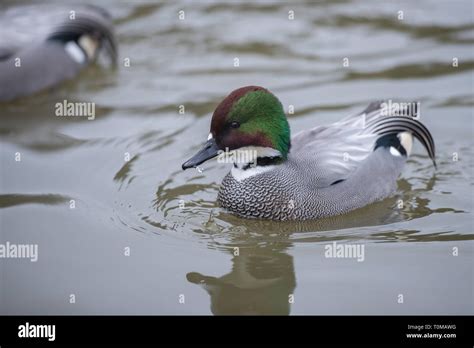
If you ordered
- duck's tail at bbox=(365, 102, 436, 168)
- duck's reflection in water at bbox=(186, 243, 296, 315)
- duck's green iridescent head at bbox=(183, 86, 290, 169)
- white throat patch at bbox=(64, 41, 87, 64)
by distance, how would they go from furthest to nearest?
white throat patch at bbox=(64, 41, 87, 64) → duck's tail at bbox=(365, 102, 436, 168) → duck's green iridescent head at bbox=(183, 86, 290, 169) → duck's reflection in water at bbox=(186, 243, 296, 315)

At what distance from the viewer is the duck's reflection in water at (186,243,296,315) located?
6.55 metres

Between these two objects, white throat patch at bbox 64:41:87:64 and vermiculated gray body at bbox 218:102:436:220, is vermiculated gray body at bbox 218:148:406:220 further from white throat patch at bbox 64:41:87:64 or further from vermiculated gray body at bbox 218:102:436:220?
white throat patch at bbox 64:41:87:64

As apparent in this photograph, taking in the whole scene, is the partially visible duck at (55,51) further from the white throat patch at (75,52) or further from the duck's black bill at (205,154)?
the duck's black bill at (205,154)

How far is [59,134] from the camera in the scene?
9.90 m

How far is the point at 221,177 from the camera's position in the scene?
8766 millimetres

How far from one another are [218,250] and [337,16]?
6694 mm

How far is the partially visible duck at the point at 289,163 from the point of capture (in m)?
7.43

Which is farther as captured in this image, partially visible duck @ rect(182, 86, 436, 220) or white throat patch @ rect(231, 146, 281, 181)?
white throat patch @ rect(231, 146, 281, 181)

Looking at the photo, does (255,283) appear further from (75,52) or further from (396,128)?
(75,52)

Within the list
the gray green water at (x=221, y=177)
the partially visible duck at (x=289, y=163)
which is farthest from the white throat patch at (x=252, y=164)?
the gray green water at (x=221, y=177)

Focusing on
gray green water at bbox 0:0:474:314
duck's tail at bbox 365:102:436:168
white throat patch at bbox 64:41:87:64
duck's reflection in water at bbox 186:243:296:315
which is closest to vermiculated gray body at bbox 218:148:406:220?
gray green water at bbox 0:0:474:314

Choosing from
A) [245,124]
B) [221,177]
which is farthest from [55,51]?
[245,124]

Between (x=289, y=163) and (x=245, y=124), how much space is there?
62 cm
